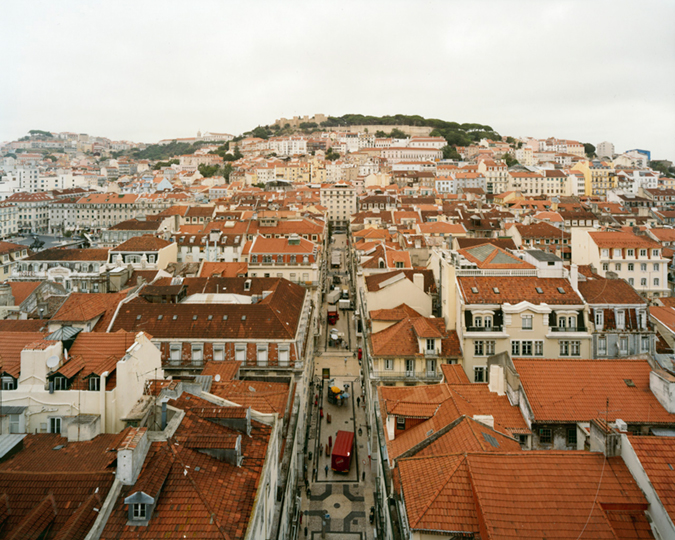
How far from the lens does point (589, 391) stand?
20.6 meters

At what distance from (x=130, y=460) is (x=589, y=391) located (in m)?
17.7

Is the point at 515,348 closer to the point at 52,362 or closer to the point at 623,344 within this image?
the point at 623,344

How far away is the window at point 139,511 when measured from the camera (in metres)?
11.6

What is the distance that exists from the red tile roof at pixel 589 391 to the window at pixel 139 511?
1461cm

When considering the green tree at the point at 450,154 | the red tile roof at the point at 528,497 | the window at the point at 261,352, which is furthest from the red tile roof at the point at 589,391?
the green tree at the point at 450,154

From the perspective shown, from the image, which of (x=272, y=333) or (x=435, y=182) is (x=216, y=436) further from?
(x=435, y=182)

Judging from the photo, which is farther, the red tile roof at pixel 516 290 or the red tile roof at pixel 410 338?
the red tile roof at pixel 516 290

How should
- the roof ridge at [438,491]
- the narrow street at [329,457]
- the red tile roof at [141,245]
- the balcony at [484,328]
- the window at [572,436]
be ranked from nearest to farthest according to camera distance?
the roof ridge at [438,491] → the window at [572,436] → the narrow street at [329,457] → the balcony at [484,328] → the red tile roof at [141,245]

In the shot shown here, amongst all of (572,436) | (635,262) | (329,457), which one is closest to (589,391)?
(572,436)

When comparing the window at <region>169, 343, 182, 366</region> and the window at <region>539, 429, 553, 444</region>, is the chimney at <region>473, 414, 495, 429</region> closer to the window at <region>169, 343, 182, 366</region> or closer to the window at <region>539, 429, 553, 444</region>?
the window at <region>539, 429, 553, 444</region>

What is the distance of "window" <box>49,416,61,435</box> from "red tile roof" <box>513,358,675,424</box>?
18573mm

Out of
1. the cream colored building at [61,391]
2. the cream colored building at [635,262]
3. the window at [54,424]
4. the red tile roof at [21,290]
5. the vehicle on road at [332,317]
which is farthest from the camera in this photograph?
the vehicle on road at [332,317]

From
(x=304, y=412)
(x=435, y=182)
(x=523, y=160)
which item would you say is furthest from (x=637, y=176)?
(x=304, y=412)

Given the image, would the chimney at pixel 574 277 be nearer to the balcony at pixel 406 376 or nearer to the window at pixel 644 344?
the window at pixel 644 344
